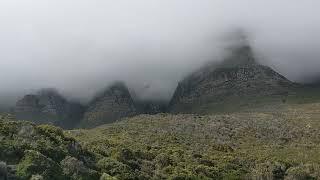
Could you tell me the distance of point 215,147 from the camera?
153500 millimetres

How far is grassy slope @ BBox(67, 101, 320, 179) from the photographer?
105 meters

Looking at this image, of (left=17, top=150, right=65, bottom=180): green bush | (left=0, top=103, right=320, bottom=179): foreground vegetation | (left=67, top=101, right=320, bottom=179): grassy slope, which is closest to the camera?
(left=17, top=150, right=65, bottom=180): green bush

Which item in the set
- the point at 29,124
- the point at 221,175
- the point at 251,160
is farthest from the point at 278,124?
the point at 29,124

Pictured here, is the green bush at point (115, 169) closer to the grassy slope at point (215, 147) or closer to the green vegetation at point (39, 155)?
the grassy slope at point (215, 147)

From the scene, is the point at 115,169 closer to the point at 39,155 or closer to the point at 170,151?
the point at 39,155

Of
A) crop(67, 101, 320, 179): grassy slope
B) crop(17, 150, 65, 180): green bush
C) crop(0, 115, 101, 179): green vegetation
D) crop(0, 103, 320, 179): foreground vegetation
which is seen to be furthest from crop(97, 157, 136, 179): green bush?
crop(17, 150, 65, 180): green bush

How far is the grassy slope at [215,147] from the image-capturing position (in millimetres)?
105312

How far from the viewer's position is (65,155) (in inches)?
3142

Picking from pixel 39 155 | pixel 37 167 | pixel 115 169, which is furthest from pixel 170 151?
pixel 37 167

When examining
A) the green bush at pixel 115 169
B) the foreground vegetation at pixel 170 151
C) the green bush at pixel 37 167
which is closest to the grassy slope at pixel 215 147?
the foreground vegetation at pixel 170 151

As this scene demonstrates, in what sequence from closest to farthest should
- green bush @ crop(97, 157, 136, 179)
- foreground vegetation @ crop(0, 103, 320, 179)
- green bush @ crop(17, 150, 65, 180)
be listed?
green bush @ crop(17, 150, 65, 180) → foreground vegetation @ crop(0, 103, 320, 179) → green bush @ crop(97, 157, 136, 179)

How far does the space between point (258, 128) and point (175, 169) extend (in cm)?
9079

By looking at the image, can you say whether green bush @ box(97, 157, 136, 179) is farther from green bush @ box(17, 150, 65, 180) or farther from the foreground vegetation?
green bush @ box(17, 150, 65, 180)

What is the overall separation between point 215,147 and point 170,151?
31342mm
